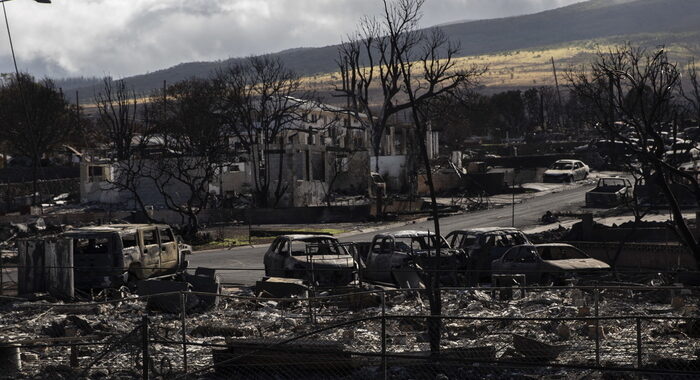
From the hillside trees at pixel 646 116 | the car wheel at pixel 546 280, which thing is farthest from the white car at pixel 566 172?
the car wheel at pixel 546 280

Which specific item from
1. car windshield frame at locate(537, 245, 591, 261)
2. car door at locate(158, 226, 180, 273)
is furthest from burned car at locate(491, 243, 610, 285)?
car door at locate(158, 226, 180, 273)

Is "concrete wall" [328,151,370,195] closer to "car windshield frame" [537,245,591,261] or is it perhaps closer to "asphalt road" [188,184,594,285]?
"asphalt road" [188,184,594,285]

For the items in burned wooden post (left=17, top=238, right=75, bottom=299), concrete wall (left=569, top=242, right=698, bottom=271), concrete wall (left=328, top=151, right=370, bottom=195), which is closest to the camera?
burned wooden post (left=17, top=238, right=75, bottom=299)

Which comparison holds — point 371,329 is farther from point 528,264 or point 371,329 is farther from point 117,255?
point 117,255

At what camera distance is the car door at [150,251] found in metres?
23.0

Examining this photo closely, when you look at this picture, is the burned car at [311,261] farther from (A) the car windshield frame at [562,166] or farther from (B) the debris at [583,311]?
(A) the car windshield frame at [562,166]

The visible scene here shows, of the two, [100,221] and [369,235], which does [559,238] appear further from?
[100,221]

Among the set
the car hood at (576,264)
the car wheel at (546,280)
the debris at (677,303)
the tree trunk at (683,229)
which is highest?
the tree trunk at (683,229)

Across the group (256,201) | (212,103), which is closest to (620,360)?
(256,201)

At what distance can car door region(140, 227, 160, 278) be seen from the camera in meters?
23.0

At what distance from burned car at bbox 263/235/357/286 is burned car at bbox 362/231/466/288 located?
0.59 metres

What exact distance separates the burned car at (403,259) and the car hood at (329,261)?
0.46 meters

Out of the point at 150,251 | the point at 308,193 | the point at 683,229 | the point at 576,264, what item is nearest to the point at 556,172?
the point at 308,193

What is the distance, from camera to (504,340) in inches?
569
